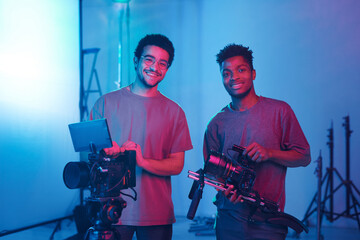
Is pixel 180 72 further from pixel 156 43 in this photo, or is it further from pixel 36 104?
pixel 156 43

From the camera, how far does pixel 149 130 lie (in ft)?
5.60

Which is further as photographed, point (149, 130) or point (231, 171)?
point (149, 130)

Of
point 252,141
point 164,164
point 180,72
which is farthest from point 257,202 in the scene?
point 180,72

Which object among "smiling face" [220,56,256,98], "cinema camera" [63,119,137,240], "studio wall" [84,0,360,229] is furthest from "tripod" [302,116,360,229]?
"cinema camera" [63,119,137,240]

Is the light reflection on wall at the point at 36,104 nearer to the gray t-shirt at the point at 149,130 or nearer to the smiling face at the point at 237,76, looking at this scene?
the gray t-shirt at the point at 149,130

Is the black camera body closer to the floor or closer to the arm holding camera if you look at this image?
the arm holding camera

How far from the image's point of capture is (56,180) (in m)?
3.46

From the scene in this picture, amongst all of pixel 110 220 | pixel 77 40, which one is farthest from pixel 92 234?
pixel 77 40

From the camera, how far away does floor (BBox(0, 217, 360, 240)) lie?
151 inches

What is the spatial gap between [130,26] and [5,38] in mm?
3026

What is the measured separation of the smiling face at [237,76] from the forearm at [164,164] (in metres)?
0.45

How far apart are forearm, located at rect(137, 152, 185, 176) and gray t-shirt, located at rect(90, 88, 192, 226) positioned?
0.04 m

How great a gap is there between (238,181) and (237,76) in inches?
22.4

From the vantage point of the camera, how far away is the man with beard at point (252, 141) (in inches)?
64.8
